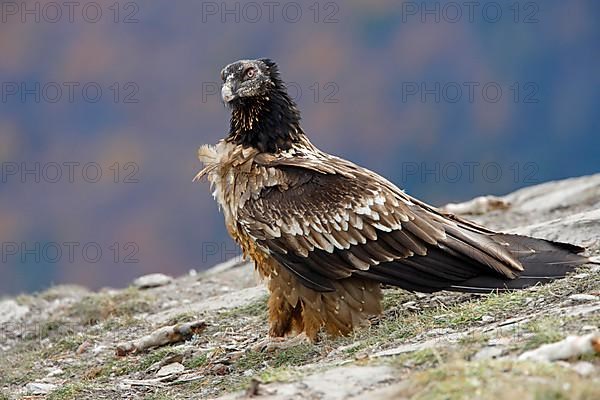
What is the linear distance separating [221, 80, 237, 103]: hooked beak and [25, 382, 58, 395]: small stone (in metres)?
2.55

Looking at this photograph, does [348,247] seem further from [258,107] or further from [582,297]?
[582,297]

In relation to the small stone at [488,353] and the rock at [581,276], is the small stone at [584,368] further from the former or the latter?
the rock at [581,276]

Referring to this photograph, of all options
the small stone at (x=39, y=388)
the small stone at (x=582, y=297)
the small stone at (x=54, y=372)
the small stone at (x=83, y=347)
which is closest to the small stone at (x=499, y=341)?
the small stone at (x=582, y=297)

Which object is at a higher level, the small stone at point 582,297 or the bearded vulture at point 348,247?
the bearded vulture at point 348,247

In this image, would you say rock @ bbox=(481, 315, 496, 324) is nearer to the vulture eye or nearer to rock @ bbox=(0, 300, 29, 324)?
the vulture eye

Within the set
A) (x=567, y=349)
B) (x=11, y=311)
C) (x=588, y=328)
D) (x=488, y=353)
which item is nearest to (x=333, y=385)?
(x=488, y=353)

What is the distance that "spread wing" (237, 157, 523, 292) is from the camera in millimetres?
6965

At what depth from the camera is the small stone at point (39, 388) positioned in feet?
24.5

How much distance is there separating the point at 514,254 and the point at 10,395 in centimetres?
389

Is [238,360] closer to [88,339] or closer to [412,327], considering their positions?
[412,327]

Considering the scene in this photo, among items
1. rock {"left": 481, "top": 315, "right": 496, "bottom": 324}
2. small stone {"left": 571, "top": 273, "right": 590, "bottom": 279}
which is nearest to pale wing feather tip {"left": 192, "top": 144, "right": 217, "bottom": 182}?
rock {"left": 481, "top": 315, "right": 496, "bottom": 324}

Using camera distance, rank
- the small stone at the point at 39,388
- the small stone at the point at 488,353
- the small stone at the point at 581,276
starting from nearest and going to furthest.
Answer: the small stone at the point at 488,353
the small stone at the point at 581,276
the small stone at the point at 39,388

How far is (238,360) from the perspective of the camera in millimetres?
7098

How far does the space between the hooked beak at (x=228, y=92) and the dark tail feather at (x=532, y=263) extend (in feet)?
7.16
